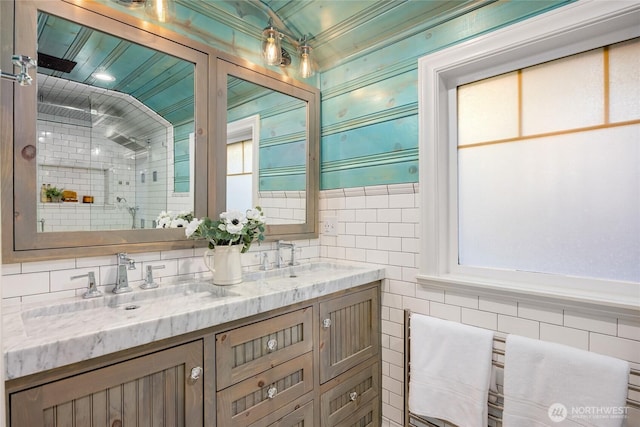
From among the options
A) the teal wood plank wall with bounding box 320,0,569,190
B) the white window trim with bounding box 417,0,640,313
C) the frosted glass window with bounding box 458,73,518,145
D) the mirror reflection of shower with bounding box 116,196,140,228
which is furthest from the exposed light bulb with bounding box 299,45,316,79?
the mirror reflection of shower with bounding box 116,196,140,228

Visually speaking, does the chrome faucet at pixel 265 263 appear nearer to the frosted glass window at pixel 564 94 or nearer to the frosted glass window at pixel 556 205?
the frosted glass window at pixel 556 205

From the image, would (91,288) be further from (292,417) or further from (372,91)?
(372,91)

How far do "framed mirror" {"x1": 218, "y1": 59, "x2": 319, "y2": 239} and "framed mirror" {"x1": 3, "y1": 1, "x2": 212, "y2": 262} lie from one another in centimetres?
16

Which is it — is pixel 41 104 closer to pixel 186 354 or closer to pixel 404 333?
pixel 186 354

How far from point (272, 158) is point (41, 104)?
1.14m

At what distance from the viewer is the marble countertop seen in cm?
86

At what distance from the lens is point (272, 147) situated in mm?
2102

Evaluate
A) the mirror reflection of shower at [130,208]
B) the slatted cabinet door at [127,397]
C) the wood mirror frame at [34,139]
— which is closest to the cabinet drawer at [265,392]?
the slatted cabinet door at [127,397]

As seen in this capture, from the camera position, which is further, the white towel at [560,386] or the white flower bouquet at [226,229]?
the white flower bouquet at [226,229]

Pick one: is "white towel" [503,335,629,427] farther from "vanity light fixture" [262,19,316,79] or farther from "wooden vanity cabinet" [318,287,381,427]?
"vanity light fixture" [262,19,316,79]

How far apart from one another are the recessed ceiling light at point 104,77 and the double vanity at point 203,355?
91 centimetres

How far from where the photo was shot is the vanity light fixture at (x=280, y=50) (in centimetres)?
181

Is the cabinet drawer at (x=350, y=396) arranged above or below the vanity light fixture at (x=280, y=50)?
below

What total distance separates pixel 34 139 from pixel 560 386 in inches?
86.5
